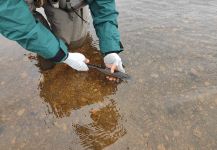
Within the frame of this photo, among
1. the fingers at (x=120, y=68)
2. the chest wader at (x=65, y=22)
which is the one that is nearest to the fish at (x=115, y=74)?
the fingers at (x=120, y=68)

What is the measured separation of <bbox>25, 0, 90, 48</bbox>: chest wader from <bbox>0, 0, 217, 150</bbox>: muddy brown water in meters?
0.28

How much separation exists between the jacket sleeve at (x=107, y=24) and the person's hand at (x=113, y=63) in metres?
A: 0.06

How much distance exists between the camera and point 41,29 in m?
3.13

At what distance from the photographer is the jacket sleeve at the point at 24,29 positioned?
2803 millimetres

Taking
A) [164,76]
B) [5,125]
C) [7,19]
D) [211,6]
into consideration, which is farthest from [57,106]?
[211,6]

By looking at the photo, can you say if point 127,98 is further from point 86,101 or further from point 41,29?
point 41,29

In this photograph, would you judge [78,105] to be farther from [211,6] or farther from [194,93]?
[211,6]

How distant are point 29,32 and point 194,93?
5.99 feet

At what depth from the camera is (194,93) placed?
3.36 m

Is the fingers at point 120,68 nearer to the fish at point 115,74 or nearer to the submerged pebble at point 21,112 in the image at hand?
the fish at point 115,74

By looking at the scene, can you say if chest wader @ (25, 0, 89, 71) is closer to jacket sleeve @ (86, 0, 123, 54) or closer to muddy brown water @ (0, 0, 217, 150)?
muddy brown water @ (0, 0, 217, 150)

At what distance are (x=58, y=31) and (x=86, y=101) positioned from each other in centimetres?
107

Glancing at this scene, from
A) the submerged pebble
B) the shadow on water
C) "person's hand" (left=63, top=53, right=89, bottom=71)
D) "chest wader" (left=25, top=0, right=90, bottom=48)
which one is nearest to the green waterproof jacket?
"person's hand" (left=63, top=53, right=89, bottom=71)

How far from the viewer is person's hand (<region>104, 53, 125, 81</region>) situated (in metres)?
3.46
